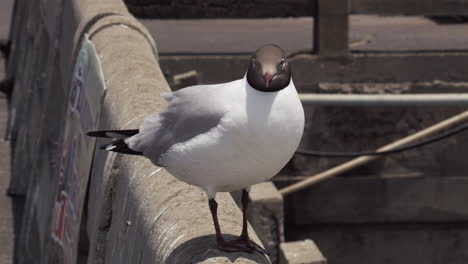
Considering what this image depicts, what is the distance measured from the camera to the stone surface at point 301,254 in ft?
19.9

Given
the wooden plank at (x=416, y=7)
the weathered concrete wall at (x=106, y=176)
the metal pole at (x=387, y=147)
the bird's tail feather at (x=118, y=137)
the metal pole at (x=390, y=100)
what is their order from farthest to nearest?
the wooden plank at (x=416, y=7)
the metal pole at (x=387, y=147)
the metal pole at (x=390, y=100)
the bird's tail feather at (x=118, y=137)
the weathered concrete wall at (x=106, y=176)

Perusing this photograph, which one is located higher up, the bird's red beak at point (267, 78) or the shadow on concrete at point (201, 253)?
the bird's red beak at point (267, 78)

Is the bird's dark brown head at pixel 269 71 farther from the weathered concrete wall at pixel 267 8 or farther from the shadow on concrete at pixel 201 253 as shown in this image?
the weathered concrete wall at pixel 267 8

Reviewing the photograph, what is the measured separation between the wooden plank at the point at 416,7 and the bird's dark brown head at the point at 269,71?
5777mm

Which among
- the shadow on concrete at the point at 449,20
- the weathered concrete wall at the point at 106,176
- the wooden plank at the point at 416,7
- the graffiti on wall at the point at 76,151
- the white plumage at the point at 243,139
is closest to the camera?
the white plumage at the point at 243,139

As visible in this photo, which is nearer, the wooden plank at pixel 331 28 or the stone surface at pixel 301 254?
the stone surface at pixel 301 254

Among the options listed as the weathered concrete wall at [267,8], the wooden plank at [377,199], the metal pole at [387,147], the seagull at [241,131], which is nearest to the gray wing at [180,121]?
the seagull at [241,131]

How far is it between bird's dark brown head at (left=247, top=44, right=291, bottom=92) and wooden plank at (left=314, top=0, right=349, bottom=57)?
5.61m

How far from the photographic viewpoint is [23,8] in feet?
42.3

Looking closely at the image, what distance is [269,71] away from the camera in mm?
3340

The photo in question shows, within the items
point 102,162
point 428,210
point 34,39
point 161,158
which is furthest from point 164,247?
point 34,39

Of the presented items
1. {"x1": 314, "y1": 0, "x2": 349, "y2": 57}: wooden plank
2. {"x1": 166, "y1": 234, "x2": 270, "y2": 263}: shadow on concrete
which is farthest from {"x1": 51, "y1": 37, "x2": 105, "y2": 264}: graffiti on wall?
{"x1": 314, "y1": 0, "x2": 349, "y2": 57}: wooden plank

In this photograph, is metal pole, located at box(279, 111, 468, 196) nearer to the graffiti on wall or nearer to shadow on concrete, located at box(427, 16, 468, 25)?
the graffiti on wall

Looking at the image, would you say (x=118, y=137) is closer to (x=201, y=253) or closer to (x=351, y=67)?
(x=201, y=253)
